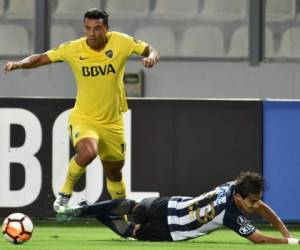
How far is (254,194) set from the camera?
916 centimetres

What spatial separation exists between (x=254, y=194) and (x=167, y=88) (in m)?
7.00

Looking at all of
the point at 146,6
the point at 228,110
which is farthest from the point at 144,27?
the point at 228,110

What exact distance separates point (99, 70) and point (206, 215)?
1876mm

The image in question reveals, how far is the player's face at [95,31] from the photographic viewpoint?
406 inches

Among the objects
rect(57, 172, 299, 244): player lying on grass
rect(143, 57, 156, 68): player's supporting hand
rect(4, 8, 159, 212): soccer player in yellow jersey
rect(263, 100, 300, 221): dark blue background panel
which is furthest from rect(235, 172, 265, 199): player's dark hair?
rect(263, 100, 300, 221): dark blue background panel

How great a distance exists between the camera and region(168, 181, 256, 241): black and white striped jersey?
9250mm

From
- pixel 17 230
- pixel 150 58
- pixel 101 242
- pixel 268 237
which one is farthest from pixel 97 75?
pixel 268 237

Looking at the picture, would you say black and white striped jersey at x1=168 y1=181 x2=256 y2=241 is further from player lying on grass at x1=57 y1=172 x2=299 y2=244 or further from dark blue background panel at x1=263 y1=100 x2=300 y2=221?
dark blue background panel at x1=263 y1=100 x2=300 y2=221

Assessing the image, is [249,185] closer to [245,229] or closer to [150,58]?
[245,229]

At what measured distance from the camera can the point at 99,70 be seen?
10.5m

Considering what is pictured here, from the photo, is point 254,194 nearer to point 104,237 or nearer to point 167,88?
point 104,237

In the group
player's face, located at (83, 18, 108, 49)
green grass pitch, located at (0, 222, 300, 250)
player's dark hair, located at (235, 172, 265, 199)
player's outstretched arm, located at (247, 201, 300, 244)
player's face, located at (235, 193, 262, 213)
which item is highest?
player's face, located at (83, 18, 108, 49)

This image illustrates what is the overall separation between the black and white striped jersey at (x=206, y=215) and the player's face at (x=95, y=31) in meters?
1.64

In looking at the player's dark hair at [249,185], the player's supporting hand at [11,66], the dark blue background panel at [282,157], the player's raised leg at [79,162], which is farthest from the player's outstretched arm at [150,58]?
the dark blue background panel at [282,157]
